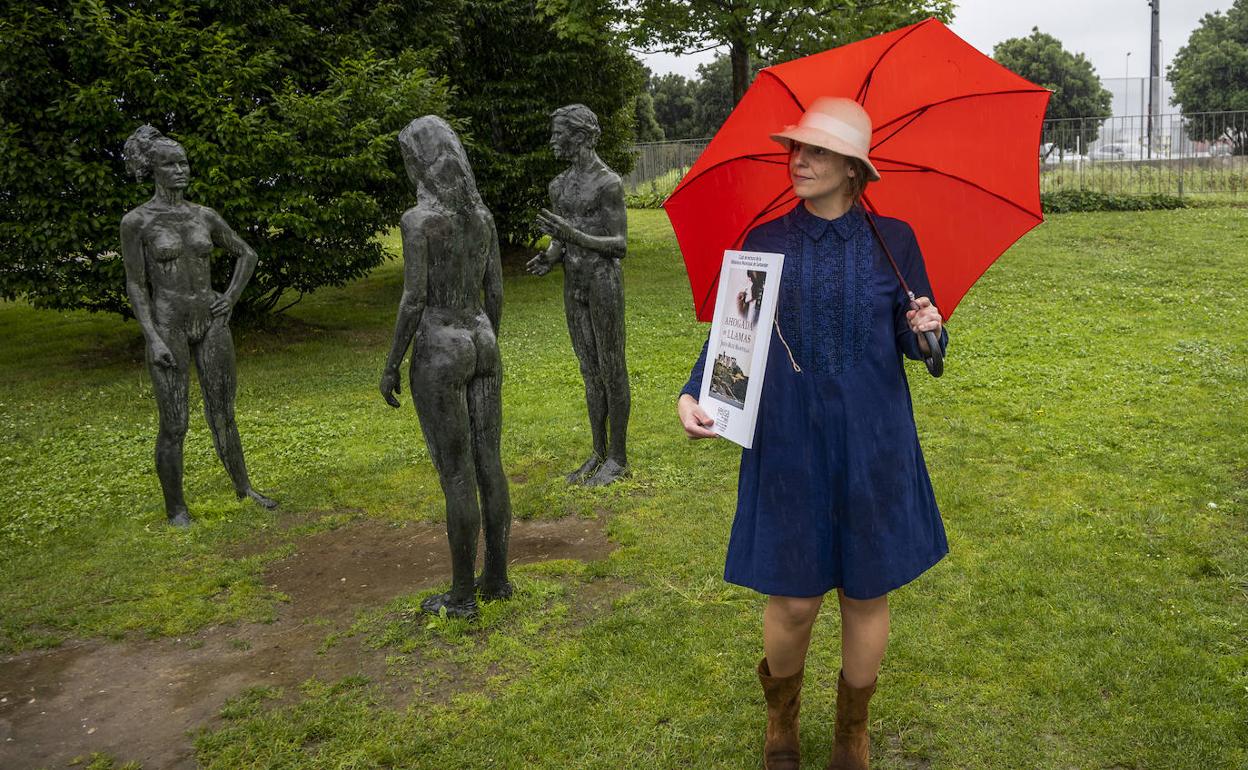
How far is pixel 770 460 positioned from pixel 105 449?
8699mm

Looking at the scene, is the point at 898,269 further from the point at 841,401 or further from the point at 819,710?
the point at 819,710

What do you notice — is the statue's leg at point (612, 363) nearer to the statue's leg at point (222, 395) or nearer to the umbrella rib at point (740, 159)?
the statue's leg at point (222, 395)

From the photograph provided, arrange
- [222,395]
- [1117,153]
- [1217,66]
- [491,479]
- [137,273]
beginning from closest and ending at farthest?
[491,479]
[137,273]
[222,395]
[1117,153]
[1217,66]

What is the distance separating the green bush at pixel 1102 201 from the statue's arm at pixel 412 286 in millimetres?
21350

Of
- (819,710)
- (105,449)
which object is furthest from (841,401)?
(105,449)

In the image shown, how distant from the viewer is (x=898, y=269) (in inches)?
131

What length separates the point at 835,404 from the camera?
10.8ft

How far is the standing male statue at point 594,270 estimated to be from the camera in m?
7.36

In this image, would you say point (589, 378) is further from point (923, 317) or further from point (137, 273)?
point (923, 317)

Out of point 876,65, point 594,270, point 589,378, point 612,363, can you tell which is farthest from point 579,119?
point 876,65

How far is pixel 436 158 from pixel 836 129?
2401mm

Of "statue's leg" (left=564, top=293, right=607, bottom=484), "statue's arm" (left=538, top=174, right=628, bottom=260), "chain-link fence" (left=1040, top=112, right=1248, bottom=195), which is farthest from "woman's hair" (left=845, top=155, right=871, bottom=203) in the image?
"chain-link fence" (left=1040, top=112, right=1248, bottom=195)

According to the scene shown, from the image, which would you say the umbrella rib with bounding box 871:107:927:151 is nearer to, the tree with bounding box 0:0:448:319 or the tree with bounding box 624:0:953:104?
the tree with bounding box 0:0:448:319

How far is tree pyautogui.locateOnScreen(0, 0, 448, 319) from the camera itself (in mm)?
12031
